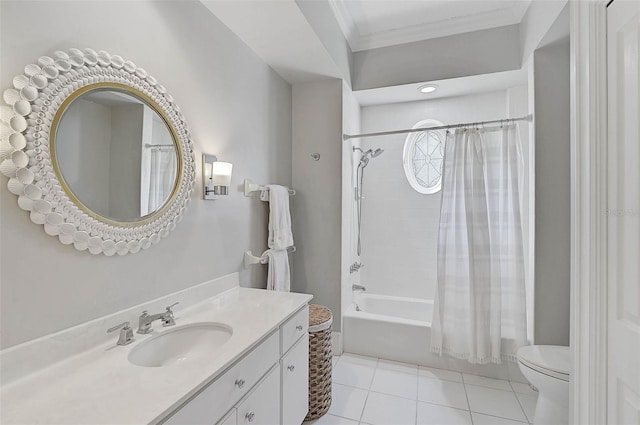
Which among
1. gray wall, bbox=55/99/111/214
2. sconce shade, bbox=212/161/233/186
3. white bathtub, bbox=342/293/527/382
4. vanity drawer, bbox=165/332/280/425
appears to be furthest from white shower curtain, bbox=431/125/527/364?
gray wall, bbox=55/99/111/214

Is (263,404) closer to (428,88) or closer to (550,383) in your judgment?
(550,383)

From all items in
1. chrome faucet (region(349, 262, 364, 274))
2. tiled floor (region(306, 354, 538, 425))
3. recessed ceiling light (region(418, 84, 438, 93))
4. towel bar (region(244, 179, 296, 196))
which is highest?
recessed ceiling light (region(418, 84, 438, 93))

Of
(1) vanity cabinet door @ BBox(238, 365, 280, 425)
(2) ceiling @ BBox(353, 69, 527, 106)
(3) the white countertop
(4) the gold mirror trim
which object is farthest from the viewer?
(2) ceiling @ BBox(353, 69, 527, 106)

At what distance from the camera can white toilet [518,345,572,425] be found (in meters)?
1.61

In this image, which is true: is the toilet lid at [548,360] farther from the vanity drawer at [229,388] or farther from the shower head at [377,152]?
the shower head at [377,152]

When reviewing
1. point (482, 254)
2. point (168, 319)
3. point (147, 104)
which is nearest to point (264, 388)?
point (168, 319)

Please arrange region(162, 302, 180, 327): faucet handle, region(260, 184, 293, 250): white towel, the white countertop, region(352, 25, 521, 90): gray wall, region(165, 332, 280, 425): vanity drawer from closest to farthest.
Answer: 1. the white countertop
2. region(165, 332, 280, 425): vanity drawer
3. region(162, 302, 180, 327): faucet handle
4. region(260, 184, 293, 250): white towel
5. region(352, 25, 521, 90): gray wall

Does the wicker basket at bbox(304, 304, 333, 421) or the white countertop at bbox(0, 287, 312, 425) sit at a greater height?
the white countertop at bbox(0, 287, 312, 425)

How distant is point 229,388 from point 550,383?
1.70 meters

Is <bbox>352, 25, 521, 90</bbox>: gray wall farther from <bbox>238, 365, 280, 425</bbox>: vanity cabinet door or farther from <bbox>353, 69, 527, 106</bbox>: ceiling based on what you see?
<bbox>238, 365, 280, 425</bbox>: vanity cabinet door

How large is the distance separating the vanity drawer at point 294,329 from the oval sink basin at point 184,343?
268 millimetres

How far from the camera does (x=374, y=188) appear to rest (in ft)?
10.8

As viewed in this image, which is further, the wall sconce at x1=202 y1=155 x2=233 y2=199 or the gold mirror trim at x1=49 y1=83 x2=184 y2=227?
the wall sconce at x1=202 y1=155 x2=233 y2=199

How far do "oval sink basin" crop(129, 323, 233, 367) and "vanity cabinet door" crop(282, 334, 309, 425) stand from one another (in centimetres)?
33
